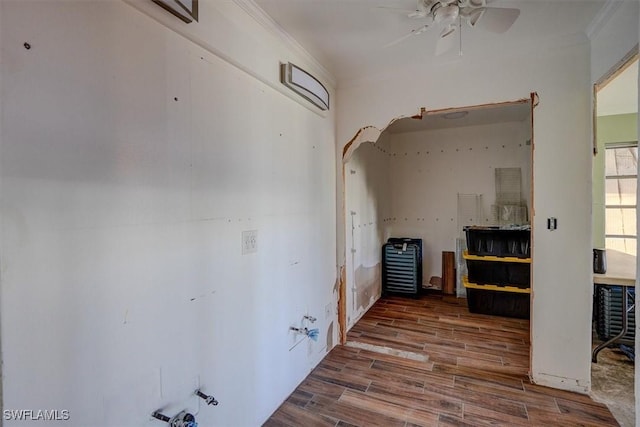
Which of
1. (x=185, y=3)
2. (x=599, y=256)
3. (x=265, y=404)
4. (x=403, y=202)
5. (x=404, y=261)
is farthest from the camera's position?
(x=403, y=202)

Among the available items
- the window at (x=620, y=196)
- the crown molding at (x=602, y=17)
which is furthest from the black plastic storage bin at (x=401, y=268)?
the crown molding at (x=602, y=17)

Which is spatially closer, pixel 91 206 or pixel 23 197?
pixel 23 197

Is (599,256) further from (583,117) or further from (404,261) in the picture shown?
(404,261)

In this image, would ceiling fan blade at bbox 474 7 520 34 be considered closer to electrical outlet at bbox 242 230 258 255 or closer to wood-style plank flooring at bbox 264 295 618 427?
electrical outlet at bbox 242 230 258 255

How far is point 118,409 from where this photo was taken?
3.55 ft

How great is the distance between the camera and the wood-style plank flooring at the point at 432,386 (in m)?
1.89

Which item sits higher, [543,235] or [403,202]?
[403,202]

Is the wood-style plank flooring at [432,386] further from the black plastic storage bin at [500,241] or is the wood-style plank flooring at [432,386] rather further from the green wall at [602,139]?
the green wall at [602,139]

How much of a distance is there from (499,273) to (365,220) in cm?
168

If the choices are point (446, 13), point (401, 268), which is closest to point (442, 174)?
point (401, 268)

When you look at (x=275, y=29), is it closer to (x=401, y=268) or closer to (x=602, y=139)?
(x=401, y=268)

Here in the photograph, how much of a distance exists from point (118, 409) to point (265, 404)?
3.31 feet

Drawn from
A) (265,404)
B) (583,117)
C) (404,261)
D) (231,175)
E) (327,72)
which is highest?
(327,72)

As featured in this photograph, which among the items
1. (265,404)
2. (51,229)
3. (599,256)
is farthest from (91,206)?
(599,256)
